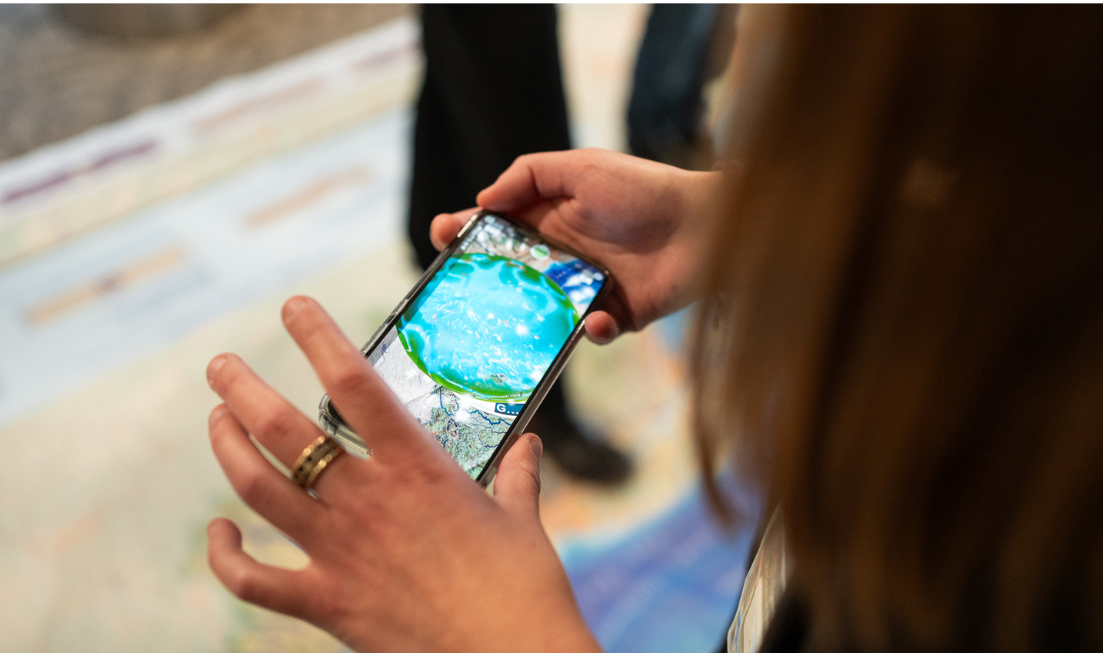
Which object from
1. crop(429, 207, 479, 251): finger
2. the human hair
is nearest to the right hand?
crop(429, 207, 479, 251): finger

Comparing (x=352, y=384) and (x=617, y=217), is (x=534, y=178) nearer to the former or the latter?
(x=617, y=217)

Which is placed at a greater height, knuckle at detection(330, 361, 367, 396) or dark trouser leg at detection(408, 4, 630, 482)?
dark trouser leg at detection(408, 4, 630, 482)

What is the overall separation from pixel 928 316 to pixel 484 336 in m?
0.34

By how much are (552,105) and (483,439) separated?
0.37 m

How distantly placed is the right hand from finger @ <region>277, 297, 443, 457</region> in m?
0.24

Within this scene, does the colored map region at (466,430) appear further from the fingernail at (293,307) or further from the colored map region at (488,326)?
the fingernail at (293,307)

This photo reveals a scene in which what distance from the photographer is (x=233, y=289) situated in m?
1.03

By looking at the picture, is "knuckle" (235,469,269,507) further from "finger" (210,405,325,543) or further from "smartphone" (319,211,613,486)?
"smartphone" (319,211,613,486)

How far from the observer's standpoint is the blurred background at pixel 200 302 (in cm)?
80

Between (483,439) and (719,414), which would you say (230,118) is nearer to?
(483,439)

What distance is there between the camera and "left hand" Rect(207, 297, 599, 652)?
13.7 inches

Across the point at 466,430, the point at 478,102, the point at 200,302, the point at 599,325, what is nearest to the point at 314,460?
the point at 466,430

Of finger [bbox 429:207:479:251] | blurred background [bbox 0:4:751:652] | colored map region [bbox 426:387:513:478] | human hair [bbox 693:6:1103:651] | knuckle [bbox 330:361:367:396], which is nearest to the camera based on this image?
human hair [bbox 693:6:1103:651]

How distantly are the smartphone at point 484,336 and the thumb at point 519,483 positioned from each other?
0.04 metres
